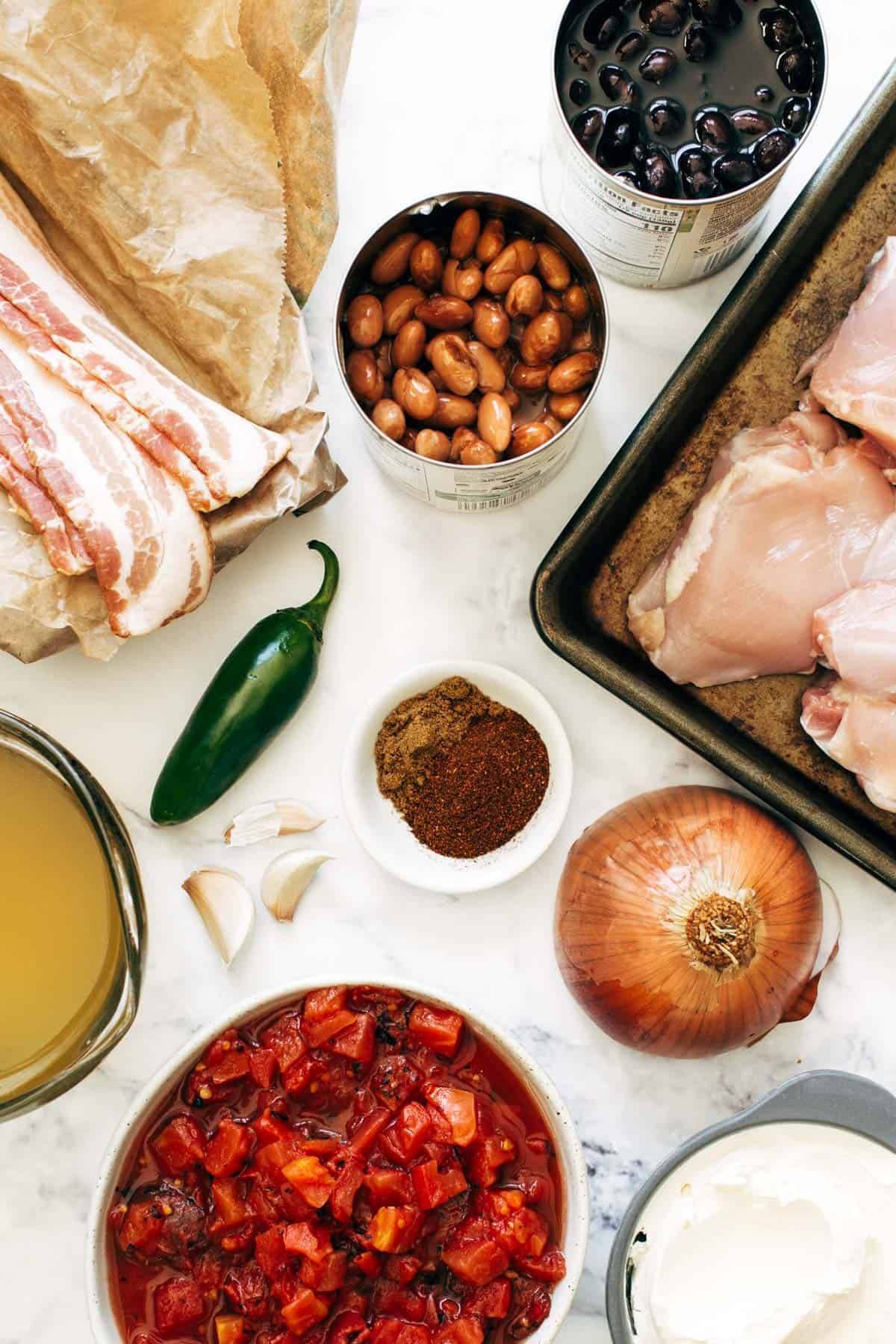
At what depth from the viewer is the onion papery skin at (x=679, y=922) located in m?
1.30

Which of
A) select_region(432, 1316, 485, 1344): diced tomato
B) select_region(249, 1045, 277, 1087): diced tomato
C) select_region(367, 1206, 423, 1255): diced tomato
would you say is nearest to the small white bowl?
select_region(249, 1045, 277, 1087): diced tomato

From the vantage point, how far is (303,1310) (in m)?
1.22

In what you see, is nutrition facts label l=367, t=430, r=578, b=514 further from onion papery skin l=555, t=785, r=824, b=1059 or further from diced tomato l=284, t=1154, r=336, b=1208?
diced tomato l=284, t=1154, r=336, b=1208

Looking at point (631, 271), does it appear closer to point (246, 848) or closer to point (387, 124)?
point (387, 124)

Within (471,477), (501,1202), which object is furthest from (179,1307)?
(471,477)

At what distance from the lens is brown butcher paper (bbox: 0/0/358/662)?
1.22m

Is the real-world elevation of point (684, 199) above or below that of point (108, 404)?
above

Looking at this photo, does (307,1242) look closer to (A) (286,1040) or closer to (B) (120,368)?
(A) (286,1040)

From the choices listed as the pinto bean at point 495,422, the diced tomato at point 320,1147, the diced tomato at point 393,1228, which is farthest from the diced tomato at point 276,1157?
the pinto bean at point 495,422

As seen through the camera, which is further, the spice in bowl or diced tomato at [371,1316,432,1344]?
the spice in bowl

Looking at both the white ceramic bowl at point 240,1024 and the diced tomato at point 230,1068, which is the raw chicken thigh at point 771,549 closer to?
the white ceramic bowl at point 240,1024

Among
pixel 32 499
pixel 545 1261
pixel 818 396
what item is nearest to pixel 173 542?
pixel 32 499

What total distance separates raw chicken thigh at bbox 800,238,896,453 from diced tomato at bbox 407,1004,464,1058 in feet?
2.71

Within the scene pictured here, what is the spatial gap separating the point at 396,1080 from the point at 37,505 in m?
0.76
